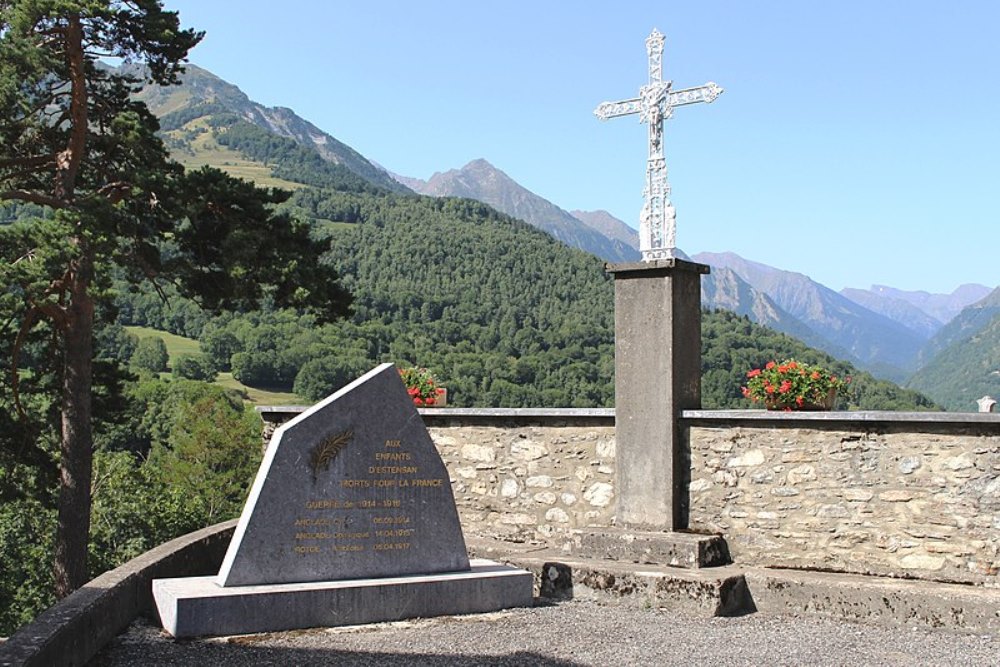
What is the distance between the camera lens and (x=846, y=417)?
748cm

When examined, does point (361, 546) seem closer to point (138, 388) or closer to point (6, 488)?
point (6, 488)

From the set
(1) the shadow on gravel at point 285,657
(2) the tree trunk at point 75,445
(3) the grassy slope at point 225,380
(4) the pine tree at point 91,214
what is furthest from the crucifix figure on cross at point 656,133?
(3) the grassy slope at point 225,380

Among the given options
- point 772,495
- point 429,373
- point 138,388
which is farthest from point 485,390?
point 772,495

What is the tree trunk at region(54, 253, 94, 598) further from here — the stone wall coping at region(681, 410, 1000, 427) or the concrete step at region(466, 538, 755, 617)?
the stone wall coping at region(681, 410, 1000, 427)

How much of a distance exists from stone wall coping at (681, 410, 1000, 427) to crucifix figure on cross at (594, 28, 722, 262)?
1328mm

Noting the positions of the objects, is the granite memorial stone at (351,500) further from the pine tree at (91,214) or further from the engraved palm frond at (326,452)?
the pine tree at (91,214)

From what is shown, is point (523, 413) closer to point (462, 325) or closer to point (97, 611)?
point (97, 611)

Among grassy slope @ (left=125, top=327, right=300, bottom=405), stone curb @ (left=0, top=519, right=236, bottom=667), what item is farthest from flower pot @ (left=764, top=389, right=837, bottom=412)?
grassy slope @ (left=125, top=327, right=300, bottom=405)

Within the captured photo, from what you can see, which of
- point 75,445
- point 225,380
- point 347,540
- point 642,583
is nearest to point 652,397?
point 642,583

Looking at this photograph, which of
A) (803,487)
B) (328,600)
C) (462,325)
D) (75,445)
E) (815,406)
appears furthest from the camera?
(462,325)

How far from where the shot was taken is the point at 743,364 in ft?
134

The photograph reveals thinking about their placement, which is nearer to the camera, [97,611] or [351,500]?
[97,611]

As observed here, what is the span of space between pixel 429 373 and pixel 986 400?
5333mm

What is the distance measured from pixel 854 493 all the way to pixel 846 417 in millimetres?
564
